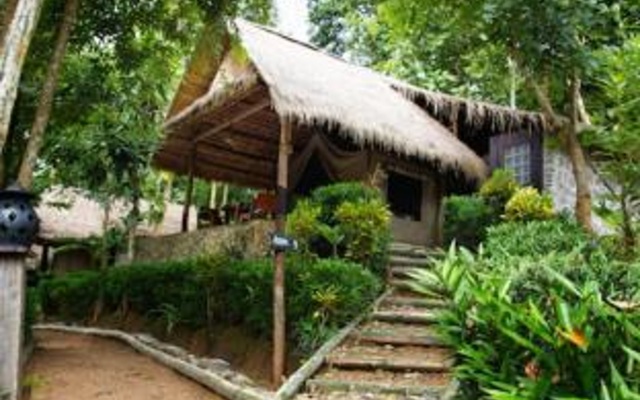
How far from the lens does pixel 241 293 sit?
10.3m

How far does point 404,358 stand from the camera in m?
8.38

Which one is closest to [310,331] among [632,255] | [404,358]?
[404,358]

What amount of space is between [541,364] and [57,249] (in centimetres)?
1974

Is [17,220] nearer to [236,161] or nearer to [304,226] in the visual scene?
[304,226]

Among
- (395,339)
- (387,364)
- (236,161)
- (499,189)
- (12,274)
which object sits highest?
(236,161)

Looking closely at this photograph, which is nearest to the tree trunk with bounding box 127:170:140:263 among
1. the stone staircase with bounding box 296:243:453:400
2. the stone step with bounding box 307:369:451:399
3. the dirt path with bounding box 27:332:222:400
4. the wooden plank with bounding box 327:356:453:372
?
the dirt path with bounding box 27:332:222:400

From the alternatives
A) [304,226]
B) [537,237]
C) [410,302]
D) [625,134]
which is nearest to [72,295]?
[304,226]

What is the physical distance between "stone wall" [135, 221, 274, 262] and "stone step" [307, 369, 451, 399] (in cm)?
351

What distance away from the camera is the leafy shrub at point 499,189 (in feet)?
46.0

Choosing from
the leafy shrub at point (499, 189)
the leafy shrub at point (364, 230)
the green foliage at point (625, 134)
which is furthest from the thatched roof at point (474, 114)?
the leafy shrub at point (364, 230)

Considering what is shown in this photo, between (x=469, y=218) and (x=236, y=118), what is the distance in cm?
452

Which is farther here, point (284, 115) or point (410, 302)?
point (410, 302)

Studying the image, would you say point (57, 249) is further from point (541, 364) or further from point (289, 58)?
point (541, 364)

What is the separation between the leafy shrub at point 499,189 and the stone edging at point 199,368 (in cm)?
649
